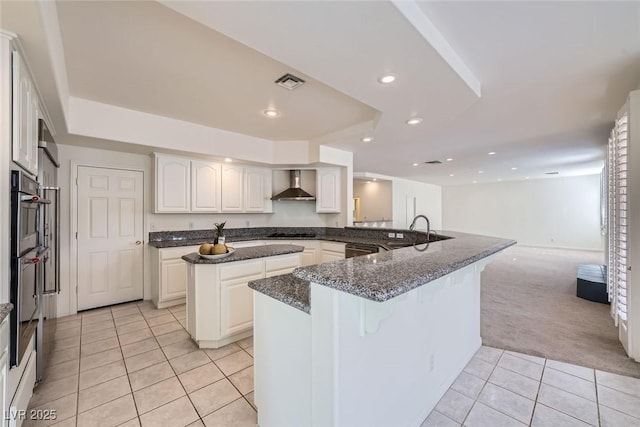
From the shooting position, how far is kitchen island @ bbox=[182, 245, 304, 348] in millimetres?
2482

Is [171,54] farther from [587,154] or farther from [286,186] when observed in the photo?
[587,154]

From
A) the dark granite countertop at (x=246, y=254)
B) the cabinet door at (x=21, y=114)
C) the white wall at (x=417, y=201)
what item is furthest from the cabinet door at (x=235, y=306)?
the white wall at (x=417, y=201)

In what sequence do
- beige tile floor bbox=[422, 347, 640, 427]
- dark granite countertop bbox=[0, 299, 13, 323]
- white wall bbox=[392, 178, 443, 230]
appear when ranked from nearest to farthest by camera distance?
dark granite countertop bbox=[0, 299, 13, 323] → beige tile floor bbox=[422, 347, 640, 427] → white wall bbox=[392, 178, 443, 230]

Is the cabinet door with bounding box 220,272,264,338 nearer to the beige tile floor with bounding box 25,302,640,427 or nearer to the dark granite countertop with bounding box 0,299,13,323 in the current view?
the beige tile floor with bounding box 25,302,640,427

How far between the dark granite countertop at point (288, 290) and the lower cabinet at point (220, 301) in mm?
1099

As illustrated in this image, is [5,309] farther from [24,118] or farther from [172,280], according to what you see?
[172,280]

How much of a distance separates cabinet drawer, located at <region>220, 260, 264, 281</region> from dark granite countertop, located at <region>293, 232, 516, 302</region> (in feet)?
4.95

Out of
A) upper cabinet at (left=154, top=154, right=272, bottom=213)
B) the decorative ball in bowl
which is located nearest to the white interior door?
upper cabinet at (left=154, top=154, right=272, bottom=213)

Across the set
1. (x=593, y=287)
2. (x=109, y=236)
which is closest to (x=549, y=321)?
(x=593, y=287)

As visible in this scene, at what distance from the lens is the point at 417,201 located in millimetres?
9992

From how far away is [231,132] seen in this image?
4.04 meters

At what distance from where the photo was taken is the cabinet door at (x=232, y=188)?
4379 mm

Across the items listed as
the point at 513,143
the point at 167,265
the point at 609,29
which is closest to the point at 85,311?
the point at 167,265

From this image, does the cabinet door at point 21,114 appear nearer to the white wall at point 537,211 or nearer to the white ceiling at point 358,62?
the white ceiling at point 358,62
